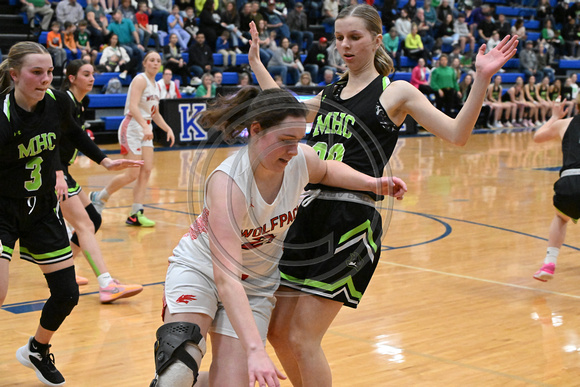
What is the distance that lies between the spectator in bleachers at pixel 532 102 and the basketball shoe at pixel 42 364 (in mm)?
19355

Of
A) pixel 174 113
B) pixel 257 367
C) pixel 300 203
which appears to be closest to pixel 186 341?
pixel 257 367

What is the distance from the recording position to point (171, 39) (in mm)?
16359

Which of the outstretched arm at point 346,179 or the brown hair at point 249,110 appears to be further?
the outstretched arm at point 346,179

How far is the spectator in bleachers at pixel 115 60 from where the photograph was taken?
607 inches

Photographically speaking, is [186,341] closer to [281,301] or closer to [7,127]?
[281,301]

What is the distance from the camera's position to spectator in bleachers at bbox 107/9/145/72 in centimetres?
1572

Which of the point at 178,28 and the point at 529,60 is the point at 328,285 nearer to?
the point at 178,28

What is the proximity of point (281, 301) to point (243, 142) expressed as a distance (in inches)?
28.3

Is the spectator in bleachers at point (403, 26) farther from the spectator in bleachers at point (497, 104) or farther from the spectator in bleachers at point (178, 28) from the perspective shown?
the spectator in bleachers at point (178, 28)

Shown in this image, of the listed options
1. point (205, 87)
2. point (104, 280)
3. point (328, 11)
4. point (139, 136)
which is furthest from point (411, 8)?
point (104, 280)

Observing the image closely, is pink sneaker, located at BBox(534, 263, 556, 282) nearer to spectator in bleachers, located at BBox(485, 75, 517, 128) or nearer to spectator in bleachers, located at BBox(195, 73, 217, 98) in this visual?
spectator in bleachers, located at BBox(195, 73, 217, 98)

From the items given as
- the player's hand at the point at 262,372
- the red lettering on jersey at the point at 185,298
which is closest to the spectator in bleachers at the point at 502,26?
the red lettering on jersey at the point at 185,298


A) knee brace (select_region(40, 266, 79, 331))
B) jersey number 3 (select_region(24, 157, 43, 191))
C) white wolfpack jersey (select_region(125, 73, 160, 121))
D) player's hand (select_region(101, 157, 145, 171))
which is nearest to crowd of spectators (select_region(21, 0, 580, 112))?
white wolfpack jersey (select_region(125, 73, 160, 121))

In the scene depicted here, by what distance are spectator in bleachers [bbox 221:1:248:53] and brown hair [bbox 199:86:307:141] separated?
50.9 ft
